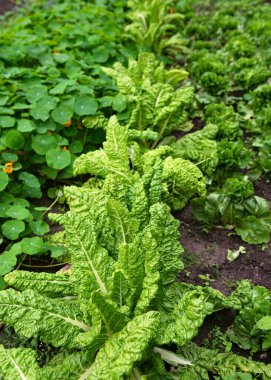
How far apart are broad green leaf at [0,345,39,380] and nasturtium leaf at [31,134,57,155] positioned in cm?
171

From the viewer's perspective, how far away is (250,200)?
3.35m

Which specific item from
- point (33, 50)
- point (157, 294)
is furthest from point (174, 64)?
point (157, 294)

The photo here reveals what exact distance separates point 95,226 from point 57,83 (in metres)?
2.02

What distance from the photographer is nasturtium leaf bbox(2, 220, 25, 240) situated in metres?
2.99

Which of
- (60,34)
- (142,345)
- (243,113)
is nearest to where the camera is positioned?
(142,345)

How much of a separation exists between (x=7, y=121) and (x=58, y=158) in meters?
0.51

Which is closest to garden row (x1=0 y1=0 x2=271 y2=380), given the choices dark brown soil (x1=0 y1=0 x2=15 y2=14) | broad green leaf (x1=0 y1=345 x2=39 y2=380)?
broad green leaf (x1=0 y1=345 x2=39 y2=380)

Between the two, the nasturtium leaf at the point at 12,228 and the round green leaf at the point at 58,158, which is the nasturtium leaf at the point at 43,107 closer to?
the round green leaf at the point at 58,158

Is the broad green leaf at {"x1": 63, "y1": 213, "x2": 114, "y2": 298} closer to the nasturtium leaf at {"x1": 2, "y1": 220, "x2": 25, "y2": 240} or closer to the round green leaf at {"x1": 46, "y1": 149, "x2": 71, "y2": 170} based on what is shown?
the nasturtium leaf at {"x1": 2, "y1": 220, "x2": 25, "y2": 240}

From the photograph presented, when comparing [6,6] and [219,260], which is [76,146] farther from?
[6,6]

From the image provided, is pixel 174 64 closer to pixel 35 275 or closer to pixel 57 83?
pixel 57 83

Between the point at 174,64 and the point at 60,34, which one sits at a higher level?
the point at 60,34

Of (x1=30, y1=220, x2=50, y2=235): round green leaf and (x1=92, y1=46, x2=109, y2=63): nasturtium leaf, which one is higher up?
(x1=92, y1=46, x2=109, y2=63): nasturtium leaf

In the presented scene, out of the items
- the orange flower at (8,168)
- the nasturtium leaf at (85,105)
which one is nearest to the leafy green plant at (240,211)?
the nasturtium leaf at (85,105)
